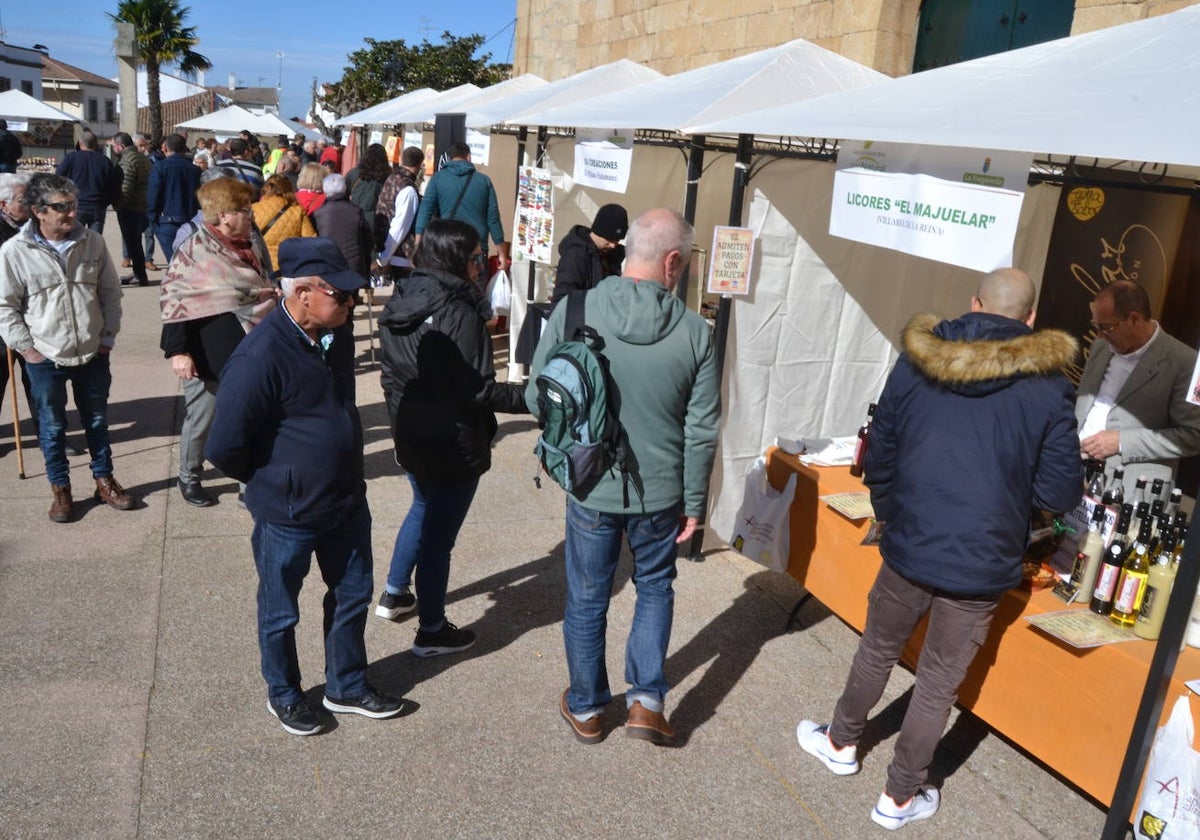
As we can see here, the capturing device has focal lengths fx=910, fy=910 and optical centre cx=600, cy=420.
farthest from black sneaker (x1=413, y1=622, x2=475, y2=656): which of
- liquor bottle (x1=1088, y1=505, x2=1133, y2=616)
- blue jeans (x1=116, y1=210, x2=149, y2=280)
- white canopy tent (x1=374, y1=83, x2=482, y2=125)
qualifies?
blue jeans (x1=116, y1=210, x2=149, y2=280)

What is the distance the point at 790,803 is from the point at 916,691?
0.60 meters

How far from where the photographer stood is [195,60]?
41531 millimetres

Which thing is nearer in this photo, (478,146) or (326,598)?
(326,598)

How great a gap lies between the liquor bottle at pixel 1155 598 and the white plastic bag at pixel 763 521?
1.58 meters

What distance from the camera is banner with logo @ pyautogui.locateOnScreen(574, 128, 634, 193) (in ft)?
18.9

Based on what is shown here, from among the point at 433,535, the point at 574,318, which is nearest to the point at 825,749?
the point at 433,535

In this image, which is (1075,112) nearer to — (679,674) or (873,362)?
(873,362)

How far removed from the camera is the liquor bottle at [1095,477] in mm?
3410

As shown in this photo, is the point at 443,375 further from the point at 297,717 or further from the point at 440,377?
the point at 297,717

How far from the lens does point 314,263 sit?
2830 mm

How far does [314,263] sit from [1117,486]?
293 centimetres

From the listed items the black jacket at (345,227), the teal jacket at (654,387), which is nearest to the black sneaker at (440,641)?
the teal jacket at (654,387)

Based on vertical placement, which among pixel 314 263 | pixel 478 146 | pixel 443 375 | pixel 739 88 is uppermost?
pixel 739 88

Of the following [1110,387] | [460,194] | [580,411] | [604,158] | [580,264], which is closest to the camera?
[580,411]
